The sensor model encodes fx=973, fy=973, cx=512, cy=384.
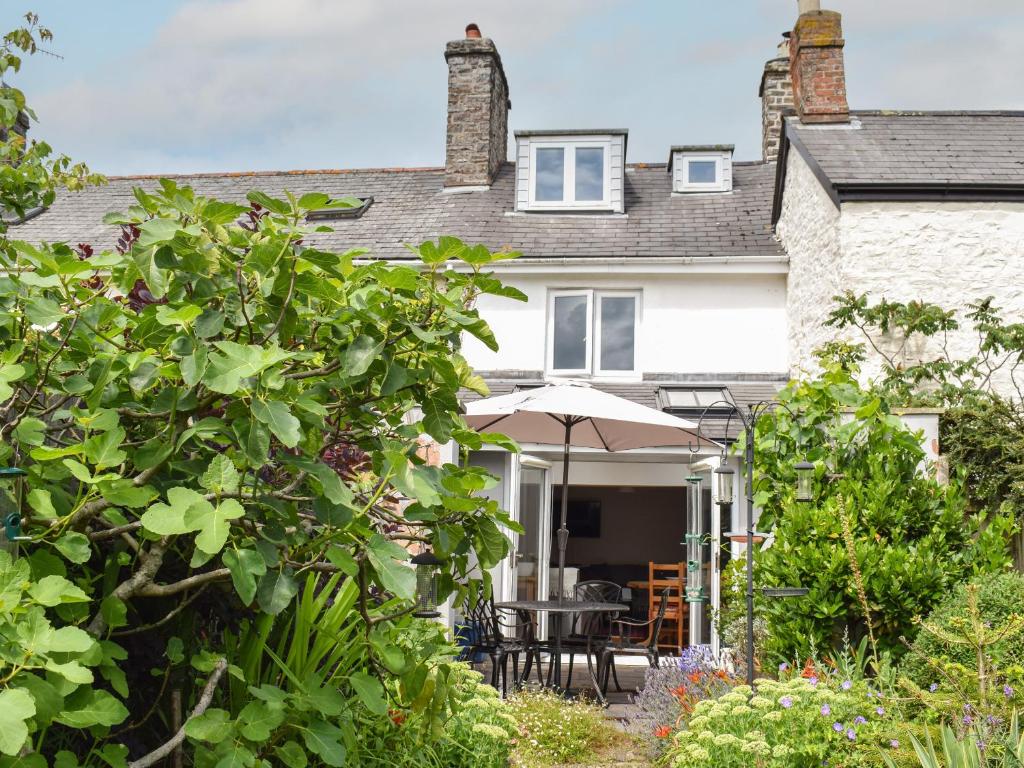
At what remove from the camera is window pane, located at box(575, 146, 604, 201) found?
15414 mm

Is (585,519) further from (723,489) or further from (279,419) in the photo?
(279,419)

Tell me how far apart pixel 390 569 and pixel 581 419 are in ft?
23.8

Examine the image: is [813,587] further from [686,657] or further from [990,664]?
[990,664]

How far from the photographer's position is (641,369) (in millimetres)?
13641

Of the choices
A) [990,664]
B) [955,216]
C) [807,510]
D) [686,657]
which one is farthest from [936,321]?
[990,664]

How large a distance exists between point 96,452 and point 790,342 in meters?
12.0

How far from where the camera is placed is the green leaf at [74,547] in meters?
2.40

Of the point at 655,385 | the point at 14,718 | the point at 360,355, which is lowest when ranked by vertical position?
the point at 14,718

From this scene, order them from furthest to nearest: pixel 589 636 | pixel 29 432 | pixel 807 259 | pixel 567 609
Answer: pixel 807 259 → pixel 589 636 → pixel 567 609 → pixel 29 432

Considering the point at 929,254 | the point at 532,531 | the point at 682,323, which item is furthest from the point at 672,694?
the point at 682,323

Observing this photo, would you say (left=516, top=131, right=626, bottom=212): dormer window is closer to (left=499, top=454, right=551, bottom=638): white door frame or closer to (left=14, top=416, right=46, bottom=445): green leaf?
(left=499, top=454, right=551, bottom=638): white door frame

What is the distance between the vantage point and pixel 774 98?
55.8 feet

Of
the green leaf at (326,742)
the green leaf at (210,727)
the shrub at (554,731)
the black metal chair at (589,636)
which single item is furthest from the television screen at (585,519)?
the green leaf at (210,727)

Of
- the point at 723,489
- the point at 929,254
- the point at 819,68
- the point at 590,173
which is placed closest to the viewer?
the point at 723,489
